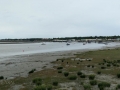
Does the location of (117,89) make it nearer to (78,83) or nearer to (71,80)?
(78,83)

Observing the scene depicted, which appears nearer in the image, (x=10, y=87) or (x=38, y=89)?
(x=38, y=89)

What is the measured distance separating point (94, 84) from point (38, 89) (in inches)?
174

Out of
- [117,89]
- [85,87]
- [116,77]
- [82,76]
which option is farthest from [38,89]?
[116,77]

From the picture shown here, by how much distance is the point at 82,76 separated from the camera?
19.0 m

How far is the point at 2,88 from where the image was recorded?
16.0m

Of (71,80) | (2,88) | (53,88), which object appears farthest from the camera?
(71,80)

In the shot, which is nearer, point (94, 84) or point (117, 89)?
point (117, 89)

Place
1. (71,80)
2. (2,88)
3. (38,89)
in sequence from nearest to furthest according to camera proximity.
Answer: (38,89) → (2,88) → (71,80)

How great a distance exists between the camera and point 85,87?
14.2 meters

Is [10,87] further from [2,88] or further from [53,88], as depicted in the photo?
[53,88]

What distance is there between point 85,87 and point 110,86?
2084 millimetres

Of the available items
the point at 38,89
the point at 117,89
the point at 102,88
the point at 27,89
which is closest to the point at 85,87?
the point at 102,88

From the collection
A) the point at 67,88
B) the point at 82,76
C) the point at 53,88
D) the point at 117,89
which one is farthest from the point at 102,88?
the point at 82,76

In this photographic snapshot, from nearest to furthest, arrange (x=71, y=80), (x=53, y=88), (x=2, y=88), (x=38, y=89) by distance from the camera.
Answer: (x=38, y=89) → (x=53, y=88) → (x=2, y=88) → (x=71, y=80)
